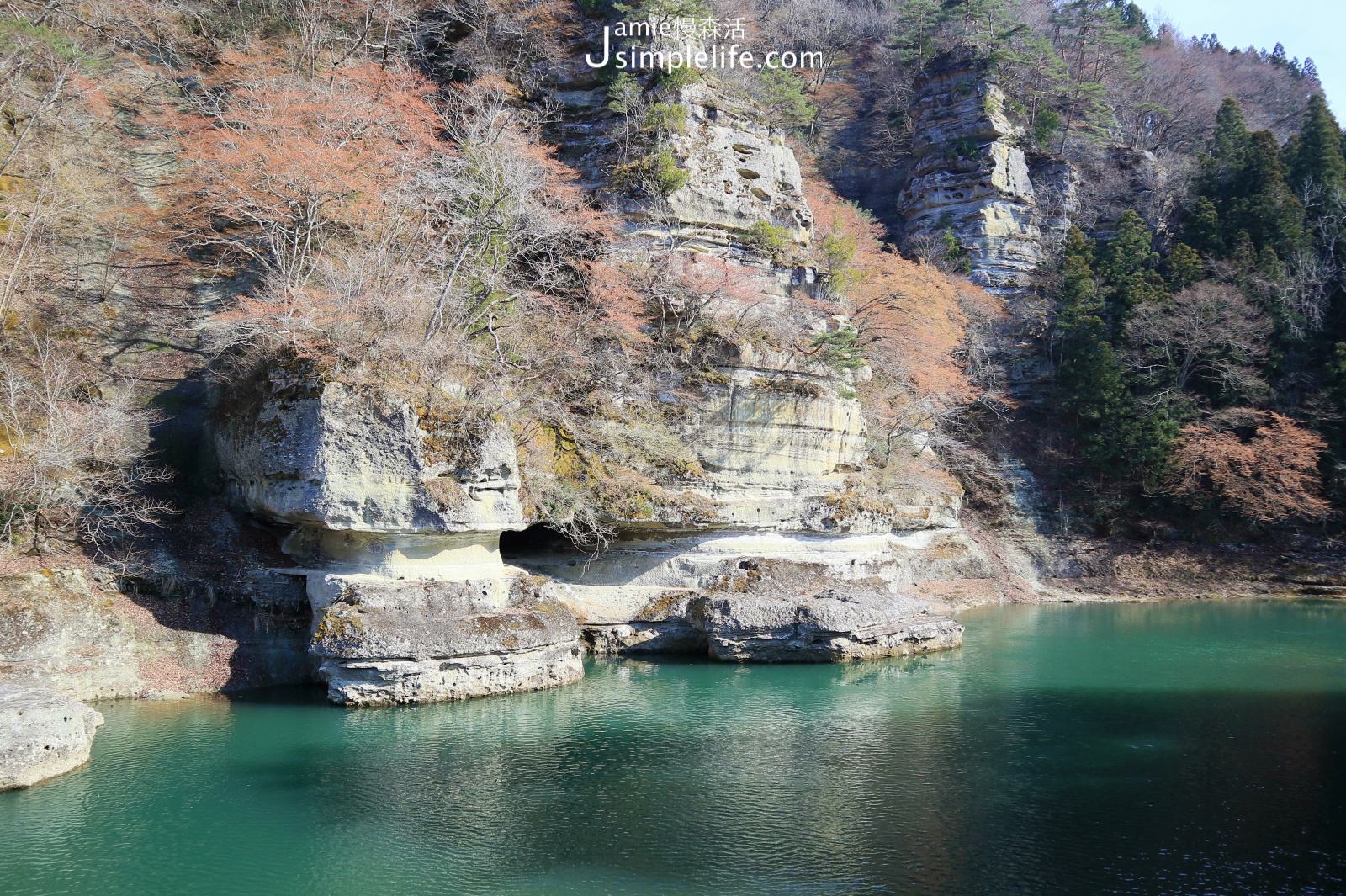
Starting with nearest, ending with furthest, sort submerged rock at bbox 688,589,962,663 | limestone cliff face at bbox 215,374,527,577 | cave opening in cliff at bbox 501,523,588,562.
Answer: limestone cliff face at bbox 215,374,527,577, submerged rock at bbox 688,589,962,663, cave opening in cliff at bbox 501,523,588,562

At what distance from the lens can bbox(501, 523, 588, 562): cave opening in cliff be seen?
1914 cm

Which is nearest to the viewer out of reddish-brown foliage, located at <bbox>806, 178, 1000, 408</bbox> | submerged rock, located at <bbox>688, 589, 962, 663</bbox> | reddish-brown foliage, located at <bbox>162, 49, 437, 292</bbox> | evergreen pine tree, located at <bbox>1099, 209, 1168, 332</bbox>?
reddish-brown foliage, located at <bbox>162, 49, 437, 292</bbox>

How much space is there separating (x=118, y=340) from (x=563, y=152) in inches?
471

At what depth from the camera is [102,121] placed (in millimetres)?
20391

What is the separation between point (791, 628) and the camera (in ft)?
58.3

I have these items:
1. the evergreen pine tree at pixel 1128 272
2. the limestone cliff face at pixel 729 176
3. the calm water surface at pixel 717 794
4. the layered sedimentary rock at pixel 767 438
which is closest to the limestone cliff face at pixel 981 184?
the evergreen pine tree at pixel 1128 272

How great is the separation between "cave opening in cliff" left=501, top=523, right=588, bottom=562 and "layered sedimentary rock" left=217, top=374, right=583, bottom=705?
3380 mm

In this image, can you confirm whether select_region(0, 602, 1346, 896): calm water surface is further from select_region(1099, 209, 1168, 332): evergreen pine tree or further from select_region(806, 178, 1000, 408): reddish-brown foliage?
select_region(1099, 209, 1168, 332): evergreen pine tree

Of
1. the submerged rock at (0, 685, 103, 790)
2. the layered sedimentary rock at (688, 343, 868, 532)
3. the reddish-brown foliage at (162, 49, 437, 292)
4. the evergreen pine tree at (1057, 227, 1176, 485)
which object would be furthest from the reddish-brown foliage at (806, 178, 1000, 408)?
the submerged rock at (0, 685, 103, 790)

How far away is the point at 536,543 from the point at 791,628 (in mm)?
5889

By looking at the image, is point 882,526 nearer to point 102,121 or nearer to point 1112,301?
point 1112,301

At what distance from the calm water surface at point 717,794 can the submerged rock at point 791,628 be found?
131 centimetres

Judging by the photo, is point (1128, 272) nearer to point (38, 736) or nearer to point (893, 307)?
point (893, 307)

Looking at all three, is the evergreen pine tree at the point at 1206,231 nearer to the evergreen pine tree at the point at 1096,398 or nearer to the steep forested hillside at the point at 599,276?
the steep forested hillside at the point at 599,276
